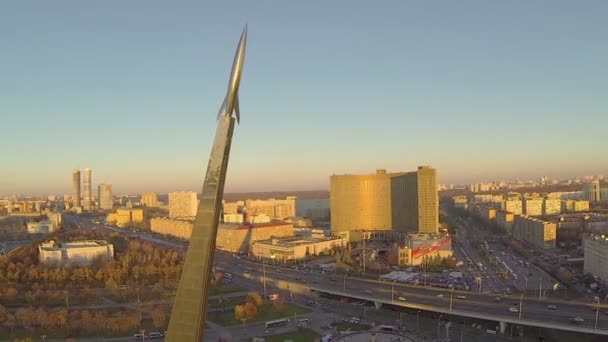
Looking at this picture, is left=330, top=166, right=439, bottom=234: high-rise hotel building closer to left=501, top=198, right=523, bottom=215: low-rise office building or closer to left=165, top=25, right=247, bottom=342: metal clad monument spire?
left=501, top=198, right=523, bottom=215: low-rise office building

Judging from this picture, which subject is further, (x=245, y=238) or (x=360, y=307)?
(x=245, y=238)

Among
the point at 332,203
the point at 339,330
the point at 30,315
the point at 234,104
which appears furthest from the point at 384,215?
the point at 234,104

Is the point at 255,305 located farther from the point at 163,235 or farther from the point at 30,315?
the point at 163,235

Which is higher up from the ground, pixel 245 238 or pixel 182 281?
pixel 182 281

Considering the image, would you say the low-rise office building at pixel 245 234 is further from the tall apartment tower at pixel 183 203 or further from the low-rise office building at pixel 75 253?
the tall apartment tower at pixel 183 203

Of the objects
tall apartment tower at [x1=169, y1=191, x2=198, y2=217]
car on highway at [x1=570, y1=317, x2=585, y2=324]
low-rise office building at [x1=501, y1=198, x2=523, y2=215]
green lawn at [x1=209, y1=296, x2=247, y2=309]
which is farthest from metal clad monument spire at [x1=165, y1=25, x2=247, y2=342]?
tall apartment tower at [x1=169, y1=191, x2=198, y2=217]
